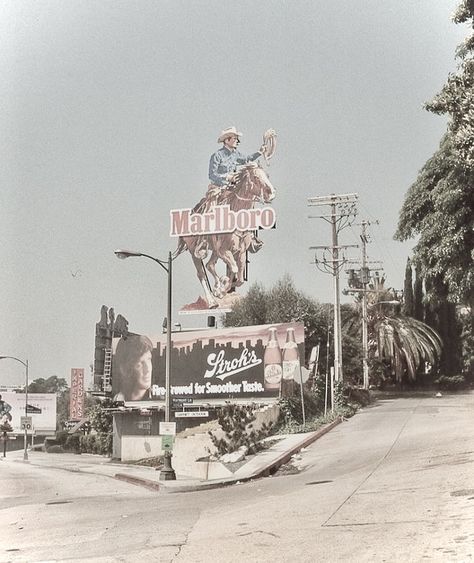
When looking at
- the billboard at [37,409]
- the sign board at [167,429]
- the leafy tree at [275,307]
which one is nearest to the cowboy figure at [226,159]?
the leafy tree at [275,307]

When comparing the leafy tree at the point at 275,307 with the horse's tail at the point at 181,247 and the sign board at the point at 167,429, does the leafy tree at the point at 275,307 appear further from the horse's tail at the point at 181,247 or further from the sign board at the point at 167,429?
the sign board at the point at 167,429

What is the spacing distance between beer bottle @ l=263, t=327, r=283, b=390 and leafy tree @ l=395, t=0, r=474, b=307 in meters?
22.7

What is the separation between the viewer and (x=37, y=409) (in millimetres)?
95125

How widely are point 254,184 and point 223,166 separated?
2886mm

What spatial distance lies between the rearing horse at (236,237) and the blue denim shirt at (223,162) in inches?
26.3

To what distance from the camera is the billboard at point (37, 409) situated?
95438 millimetres

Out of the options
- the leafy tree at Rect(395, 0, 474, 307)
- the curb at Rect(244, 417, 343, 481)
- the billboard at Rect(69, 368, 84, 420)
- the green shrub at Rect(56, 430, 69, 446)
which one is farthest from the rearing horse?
the leafy tree at Rect(395, 0, 474, 307)

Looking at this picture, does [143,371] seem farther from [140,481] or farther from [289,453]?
[289,453]

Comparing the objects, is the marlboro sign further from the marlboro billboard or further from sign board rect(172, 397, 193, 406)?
sign board rect(172, 397, 193, 406)

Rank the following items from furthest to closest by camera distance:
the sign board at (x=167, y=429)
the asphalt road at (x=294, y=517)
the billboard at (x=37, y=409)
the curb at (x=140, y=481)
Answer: the billboard at (x=37, y=409) → the sign board at (x=167, y=429) → the curb at (x=140, y=481) → the asphalt road at (x=294, y=517)

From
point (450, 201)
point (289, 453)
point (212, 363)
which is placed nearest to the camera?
point (450, 201)

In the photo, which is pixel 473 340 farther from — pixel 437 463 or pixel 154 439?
pixel 437 463

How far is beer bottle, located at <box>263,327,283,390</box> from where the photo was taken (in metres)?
41.0

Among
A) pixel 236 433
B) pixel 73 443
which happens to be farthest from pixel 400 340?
pixel 73 443
